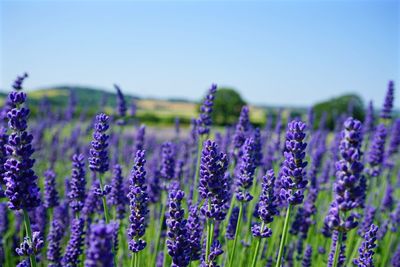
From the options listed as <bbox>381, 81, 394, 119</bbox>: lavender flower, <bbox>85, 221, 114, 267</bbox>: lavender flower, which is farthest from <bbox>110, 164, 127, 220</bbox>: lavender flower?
<bbox>381, 81, 394, 119</bbox>: lavender flower

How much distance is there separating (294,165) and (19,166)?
1.83 metres

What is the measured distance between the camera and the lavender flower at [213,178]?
2.88m

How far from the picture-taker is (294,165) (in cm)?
281

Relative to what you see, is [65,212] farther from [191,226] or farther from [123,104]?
[191,226]

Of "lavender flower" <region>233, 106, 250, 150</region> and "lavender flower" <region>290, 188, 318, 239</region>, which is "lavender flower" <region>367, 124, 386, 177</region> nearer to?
"lavender flower" <region>290, 188, 318, 239</region>

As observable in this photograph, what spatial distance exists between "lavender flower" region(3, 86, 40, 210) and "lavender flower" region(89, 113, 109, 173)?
0.59m

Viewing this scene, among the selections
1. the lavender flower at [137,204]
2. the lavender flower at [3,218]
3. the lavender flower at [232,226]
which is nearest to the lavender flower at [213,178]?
the lavender flower at [137,204]

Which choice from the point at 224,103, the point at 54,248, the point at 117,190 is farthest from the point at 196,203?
the point at 224,103

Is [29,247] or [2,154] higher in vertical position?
[2,154]

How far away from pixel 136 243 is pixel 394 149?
5533 millimetres

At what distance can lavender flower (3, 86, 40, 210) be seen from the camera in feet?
8.68

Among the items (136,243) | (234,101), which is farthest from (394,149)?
(234,101)

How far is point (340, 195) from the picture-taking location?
2.44m

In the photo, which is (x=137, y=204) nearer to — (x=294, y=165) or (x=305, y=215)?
(x=294, y=165)
